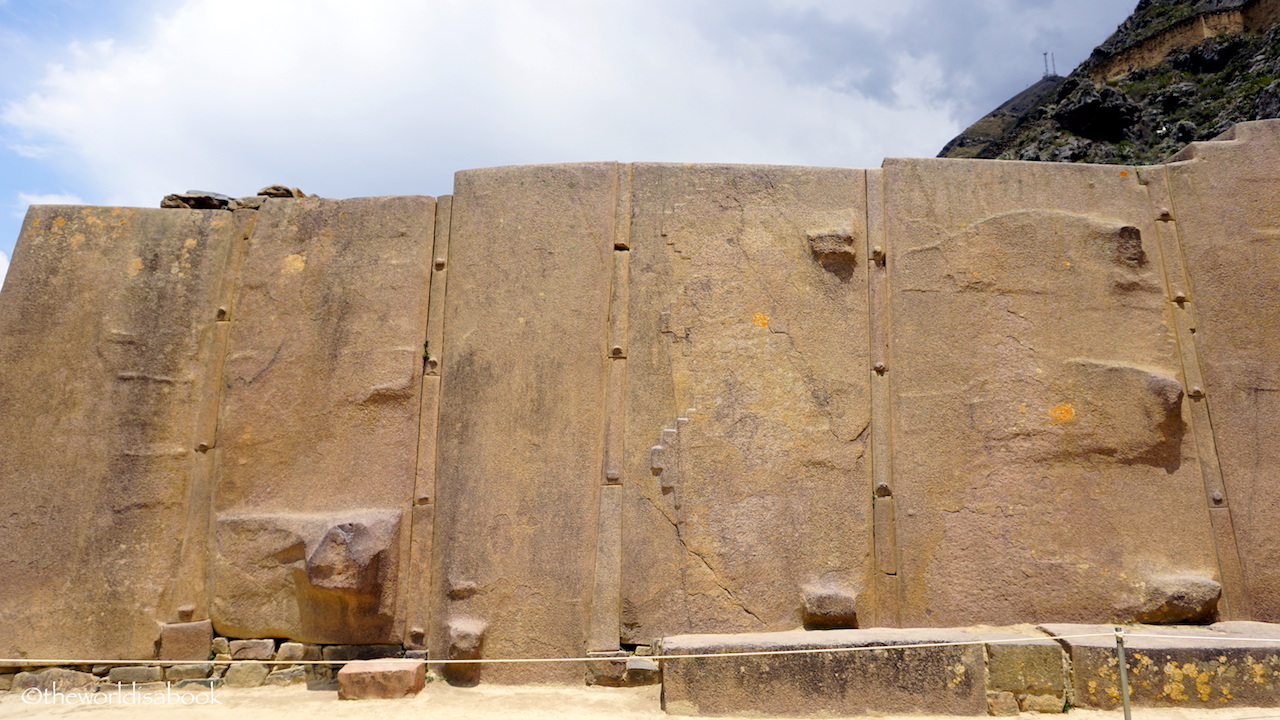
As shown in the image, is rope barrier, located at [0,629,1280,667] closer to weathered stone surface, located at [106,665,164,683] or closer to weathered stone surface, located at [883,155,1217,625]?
weathered stone surface, located at [106,665,164,683]

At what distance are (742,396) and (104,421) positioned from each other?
149 inches

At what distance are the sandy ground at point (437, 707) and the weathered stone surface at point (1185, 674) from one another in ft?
0.17

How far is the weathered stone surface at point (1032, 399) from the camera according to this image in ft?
13.9

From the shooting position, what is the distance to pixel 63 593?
439 centimetres

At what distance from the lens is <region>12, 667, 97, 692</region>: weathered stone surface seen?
430 centimetres

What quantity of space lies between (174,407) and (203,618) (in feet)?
4.14

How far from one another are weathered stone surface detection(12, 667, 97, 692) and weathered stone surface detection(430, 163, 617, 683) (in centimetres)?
197

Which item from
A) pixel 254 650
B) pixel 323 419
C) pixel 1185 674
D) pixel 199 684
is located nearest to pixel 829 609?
pixel 1185 674

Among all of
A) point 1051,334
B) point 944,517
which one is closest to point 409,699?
point 944,517

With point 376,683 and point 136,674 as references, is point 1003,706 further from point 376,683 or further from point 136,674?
point 136,674

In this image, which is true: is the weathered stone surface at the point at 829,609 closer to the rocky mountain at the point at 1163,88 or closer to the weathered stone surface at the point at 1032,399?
the weathered stone surface at the point at 1032,399

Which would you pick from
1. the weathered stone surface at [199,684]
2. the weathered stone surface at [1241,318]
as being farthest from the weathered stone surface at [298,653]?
the weathered stone surface at [1241,318]

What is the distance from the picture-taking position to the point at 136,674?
4.36m

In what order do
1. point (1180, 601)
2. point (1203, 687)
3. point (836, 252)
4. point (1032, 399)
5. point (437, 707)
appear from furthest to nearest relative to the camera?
1. point (836, 252)
2. point (1032, 399)
3. point (1180, 601)
4. point (437, 707)
5. point (1203, 687)
